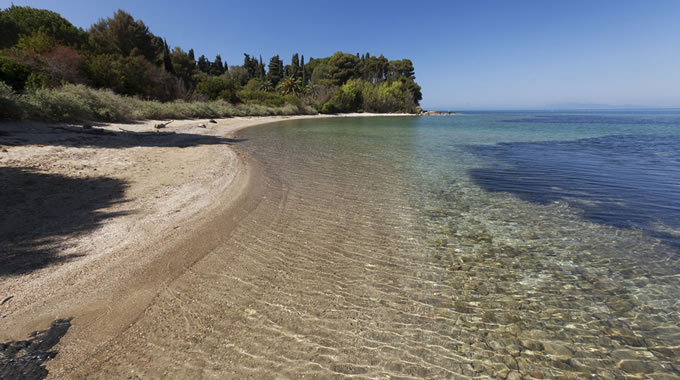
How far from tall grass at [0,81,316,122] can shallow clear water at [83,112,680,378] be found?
50.7 ft

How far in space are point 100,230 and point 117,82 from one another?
29.9m

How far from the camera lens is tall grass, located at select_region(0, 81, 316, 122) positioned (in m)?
12.8

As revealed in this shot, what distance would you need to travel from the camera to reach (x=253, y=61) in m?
84.6

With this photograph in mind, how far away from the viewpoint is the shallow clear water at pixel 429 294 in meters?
2.69

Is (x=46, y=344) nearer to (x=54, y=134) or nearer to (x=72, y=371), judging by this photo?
(x=72, y=371)

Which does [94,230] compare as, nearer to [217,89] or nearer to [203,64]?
[217,89]

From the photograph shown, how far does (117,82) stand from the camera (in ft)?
86.3

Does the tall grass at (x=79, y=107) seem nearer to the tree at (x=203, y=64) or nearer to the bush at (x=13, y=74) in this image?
the bush at (x=13, y=74)

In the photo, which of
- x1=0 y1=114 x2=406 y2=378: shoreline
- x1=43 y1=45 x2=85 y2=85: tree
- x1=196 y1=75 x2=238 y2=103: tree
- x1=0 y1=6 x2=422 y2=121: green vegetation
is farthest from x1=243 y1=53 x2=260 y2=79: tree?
x1=0 y1=114 x2=406 y2=378: shoreline

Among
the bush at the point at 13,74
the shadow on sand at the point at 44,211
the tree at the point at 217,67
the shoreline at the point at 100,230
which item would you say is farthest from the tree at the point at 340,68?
the shadow on sand at the point at 44,211

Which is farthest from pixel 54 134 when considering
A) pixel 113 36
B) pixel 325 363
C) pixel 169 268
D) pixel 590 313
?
pixel 113 36

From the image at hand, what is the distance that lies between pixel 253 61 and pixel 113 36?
163 ft

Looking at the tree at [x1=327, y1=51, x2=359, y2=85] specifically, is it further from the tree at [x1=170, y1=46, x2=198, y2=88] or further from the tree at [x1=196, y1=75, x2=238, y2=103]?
the tree at [x1=196, y1=75, x2=238, y2=103]

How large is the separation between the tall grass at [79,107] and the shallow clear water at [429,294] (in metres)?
15.5
